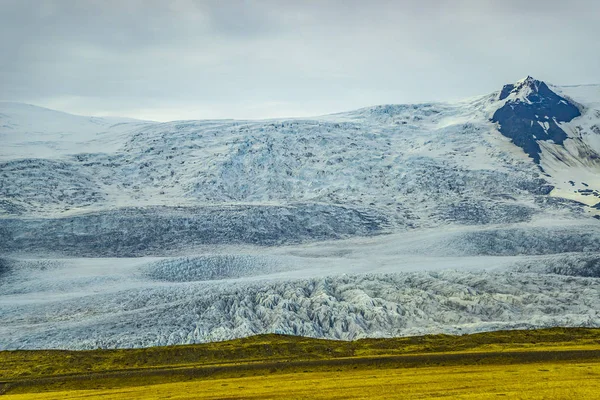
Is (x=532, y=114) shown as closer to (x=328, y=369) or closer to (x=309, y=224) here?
(x=309, y=224)

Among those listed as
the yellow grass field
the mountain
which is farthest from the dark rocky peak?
the yellow grass field

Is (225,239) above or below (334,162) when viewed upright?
below

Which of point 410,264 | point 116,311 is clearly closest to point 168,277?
point 116,311

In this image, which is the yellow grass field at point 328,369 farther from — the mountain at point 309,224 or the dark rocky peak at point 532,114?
the dark rocky peak at point 532,114

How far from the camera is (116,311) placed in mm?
62875

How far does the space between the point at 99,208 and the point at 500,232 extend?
243 ft

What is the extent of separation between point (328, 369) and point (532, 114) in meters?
141

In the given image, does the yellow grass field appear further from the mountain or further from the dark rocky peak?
the dark rocky peak

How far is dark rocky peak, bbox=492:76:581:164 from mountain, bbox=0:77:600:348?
0.54 meters

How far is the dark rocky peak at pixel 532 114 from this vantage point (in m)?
153

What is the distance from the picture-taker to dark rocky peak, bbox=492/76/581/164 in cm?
15325

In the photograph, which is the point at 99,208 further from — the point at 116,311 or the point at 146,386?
the point at 146,386

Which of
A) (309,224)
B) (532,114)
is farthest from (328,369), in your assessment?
(532,114)

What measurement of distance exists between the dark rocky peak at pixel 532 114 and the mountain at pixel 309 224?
0.54m
